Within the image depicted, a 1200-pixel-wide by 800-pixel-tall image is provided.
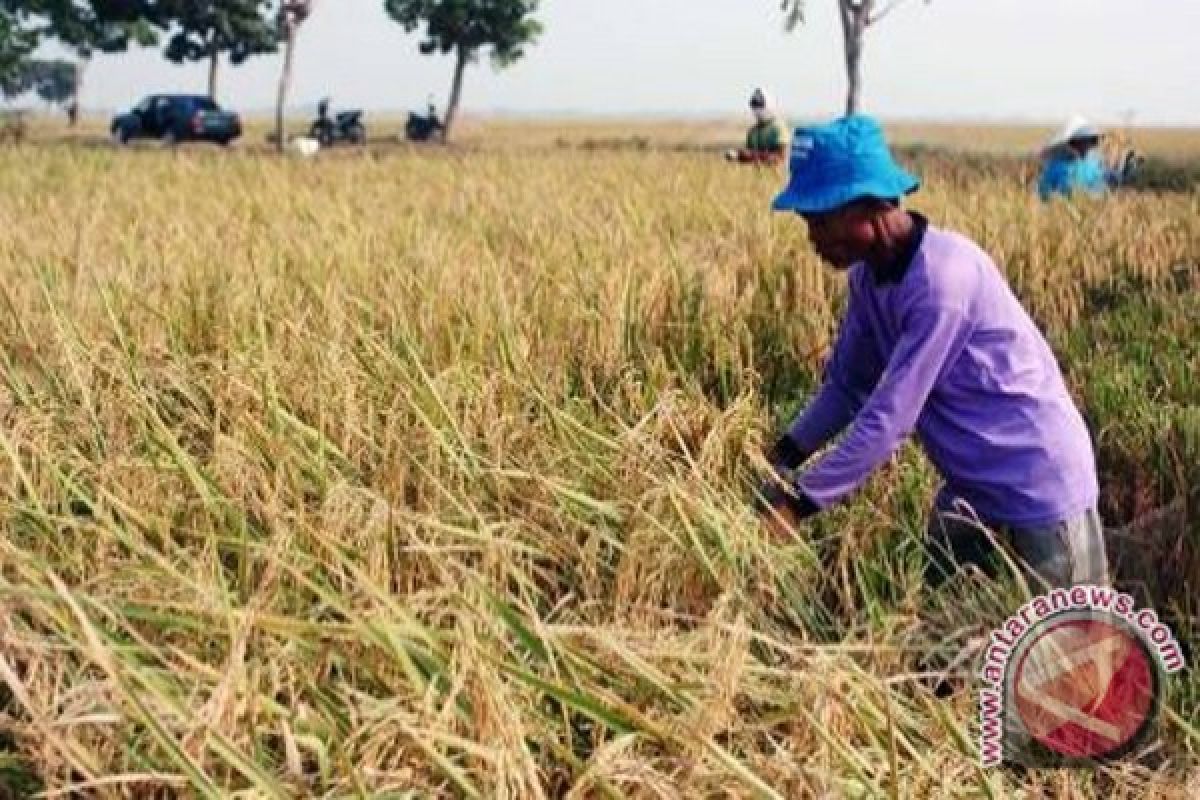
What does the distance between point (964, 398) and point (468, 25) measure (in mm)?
38350

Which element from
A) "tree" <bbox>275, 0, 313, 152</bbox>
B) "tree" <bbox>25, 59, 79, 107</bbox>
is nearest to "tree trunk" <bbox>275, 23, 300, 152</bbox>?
"tree" <bbox>275, 0, 313, 152</bbox>

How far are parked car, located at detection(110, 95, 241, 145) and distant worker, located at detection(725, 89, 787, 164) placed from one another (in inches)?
828

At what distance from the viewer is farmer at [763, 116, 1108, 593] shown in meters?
2.03

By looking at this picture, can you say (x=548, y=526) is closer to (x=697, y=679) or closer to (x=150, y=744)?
(x=697, y=679)

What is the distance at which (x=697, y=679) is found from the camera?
155cm

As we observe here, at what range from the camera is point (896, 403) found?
203 centimetres

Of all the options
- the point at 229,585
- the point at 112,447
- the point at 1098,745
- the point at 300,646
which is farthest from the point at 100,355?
the point at 1098,745

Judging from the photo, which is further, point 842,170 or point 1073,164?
point 1073,164

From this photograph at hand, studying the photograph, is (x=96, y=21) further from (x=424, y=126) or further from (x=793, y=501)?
(x=793, y=501)

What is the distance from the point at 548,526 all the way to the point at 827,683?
2.54ft

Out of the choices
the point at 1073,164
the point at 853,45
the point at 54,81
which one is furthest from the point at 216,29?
the point at 54,81

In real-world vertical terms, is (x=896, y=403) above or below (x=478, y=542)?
above

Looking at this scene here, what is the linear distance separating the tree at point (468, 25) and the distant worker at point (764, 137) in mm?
27909

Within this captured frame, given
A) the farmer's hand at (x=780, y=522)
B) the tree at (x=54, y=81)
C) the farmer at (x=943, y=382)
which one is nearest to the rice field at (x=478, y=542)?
the farmer's hand at (x=780, y=522)
